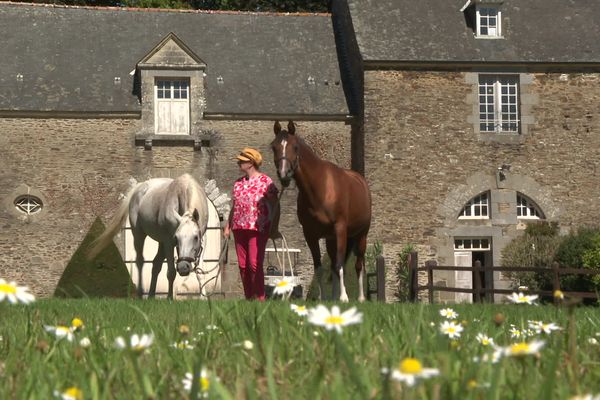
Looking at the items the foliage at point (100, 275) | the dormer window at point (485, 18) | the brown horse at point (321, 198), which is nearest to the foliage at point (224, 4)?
the dormer window at point (485, 18)

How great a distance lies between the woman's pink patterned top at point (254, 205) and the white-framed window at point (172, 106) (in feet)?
42.8

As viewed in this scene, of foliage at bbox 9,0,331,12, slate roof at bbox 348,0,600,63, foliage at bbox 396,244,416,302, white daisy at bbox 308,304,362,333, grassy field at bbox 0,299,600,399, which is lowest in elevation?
foliage at bbox 396,244,416,302

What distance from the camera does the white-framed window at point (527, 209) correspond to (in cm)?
2259

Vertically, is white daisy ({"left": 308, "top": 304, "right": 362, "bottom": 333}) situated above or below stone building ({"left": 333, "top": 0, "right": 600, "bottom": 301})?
below

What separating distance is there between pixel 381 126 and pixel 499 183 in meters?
3.18

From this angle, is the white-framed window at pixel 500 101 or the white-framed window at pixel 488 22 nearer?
the white-framed window at pixel 500 101

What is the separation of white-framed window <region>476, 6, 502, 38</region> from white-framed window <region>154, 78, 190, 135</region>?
7506 millimetres

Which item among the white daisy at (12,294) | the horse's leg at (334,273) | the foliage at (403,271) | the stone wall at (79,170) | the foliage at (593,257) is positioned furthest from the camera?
the stone wall at (79,170)

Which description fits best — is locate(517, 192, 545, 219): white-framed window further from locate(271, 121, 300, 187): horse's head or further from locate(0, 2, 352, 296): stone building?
locate(271, 121, 300, 187): horse's head

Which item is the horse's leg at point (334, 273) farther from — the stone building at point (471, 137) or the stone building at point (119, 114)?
the stone building at point (119, 114)

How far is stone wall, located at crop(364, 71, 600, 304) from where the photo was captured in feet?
73.0

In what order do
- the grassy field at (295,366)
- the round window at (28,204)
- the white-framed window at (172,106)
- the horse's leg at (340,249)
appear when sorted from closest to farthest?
the grassy field at (295,366) → the horse's leg at (340,249) → the round window at (28,204) → the white-framed window at (172,106)

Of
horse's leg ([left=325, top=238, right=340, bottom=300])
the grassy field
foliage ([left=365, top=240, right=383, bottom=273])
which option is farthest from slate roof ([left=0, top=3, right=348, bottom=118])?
the grassy field

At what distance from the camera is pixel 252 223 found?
32.4 ft
